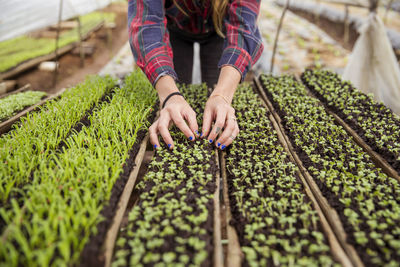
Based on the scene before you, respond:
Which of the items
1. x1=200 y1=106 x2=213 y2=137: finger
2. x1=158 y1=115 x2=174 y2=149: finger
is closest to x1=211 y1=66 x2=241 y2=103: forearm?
x1=200 y1=106 x2=213 y2=137: finger

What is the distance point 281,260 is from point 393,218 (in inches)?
22.6

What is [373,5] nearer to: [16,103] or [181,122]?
[181,122]

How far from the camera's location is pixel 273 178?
1.42 metres

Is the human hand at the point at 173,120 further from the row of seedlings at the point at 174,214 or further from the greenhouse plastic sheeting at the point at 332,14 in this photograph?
the greenhouse plastic sheeting at the point at 332,14

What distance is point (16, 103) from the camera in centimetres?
238

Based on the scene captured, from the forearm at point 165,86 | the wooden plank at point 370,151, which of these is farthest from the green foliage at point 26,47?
the wooden plank at point 370,151

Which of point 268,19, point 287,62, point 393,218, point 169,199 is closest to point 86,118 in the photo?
point 169,199

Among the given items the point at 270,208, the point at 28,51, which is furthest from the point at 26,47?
the point at 270,208

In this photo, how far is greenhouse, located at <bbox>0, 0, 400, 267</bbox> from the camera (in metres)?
1.02

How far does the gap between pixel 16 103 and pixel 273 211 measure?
2.39 metres

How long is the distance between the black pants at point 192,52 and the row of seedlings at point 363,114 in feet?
3.37

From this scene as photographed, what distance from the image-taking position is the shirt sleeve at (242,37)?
186 cm

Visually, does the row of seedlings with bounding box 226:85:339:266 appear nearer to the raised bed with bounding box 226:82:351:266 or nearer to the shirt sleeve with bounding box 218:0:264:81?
the raised bed with bounding box 226:82:351:266

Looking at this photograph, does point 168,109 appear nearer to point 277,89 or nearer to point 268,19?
point 277,89
